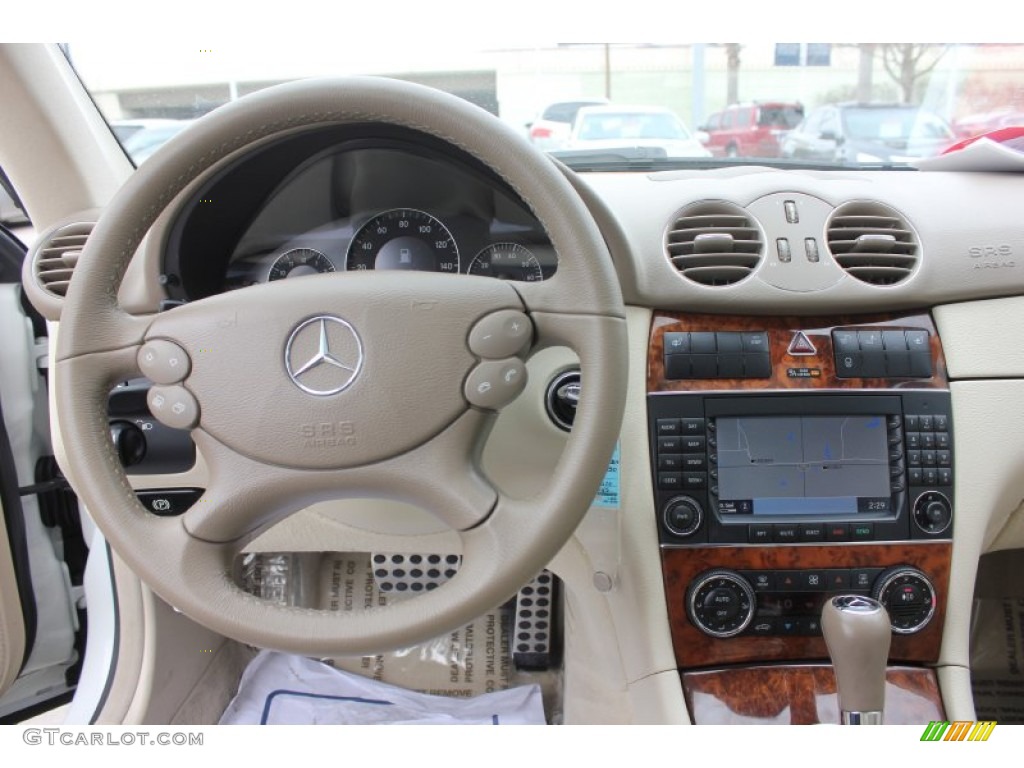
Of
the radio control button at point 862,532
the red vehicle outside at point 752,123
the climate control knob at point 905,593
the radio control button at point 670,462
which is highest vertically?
the red vehicle outside at point 752,123

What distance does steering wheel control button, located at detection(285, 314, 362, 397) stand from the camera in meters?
0.90

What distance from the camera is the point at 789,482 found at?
122 centimetres

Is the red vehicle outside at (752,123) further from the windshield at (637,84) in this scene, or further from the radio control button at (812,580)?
the radio control button at (812,580)

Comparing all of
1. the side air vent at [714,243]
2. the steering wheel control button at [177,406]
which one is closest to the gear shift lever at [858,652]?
the side air vent at [714,243]

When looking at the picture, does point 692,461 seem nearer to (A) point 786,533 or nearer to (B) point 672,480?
(B) point 672,480

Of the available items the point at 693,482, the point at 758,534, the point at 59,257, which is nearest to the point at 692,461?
the point at 693,482

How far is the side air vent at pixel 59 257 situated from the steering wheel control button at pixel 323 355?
20.7 inches

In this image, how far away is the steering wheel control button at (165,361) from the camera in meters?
0.92

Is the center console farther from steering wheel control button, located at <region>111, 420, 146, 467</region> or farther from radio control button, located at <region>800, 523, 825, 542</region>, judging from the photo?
steering wheel control button, located at <region>111, 420, 146, 467</region>

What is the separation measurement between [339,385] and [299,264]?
0.41 m

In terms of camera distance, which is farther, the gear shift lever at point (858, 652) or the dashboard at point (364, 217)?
Answer: the dashboard at point (364, 217)
